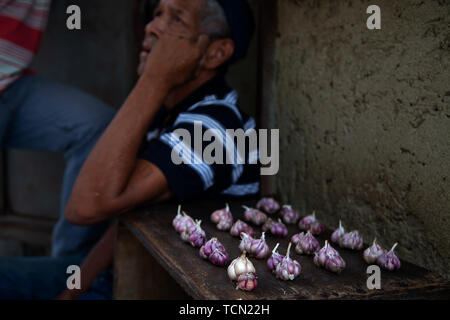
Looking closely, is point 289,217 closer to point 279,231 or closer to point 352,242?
point 279,231

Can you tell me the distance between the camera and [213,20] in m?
1.75

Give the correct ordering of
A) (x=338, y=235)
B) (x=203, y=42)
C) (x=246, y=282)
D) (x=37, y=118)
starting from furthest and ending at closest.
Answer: (x=37, y=118)
(x=203, y=42)
(x=338, y=235)
(x=246, y=282)

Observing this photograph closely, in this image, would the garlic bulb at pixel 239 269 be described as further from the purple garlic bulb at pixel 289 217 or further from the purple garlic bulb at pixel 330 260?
the purple garlic bulb at pixel 289 217

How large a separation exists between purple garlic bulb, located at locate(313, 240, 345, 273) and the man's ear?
1070 millimetres

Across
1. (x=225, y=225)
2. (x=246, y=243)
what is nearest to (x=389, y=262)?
(x=246, y=243)

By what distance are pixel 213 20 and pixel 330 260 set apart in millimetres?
1178

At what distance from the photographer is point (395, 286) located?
90cm

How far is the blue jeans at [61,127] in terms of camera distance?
6.51ft

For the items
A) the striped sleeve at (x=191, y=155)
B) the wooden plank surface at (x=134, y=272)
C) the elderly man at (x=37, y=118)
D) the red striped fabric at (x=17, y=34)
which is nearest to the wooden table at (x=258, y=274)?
the wooden plank surface at (x=134, y=272)

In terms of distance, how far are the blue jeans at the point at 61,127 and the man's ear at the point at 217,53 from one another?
0.65 meters

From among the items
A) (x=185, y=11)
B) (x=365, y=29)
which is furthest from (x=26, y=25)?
(x=365, y=29)

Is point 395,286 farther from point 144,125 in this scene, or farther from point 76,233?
point 76,233

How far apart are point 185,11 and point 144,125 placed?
0.54 meters
